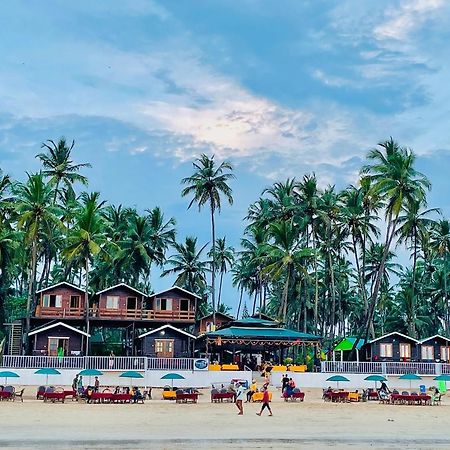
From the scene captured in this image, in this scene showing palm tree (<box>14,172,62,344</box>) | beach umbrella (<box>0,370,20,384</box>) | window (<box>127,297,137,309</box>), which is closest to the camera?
beach umbrella (<box>0,370,20,384</box>)

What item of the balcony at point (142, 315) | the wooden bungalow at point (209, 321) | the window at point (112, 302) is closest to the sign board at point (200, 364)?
the balcony at point (142, 315)

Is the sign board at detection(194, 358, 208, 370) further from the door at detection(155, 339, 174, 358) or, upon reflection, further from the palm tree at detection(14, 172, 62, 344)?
the palm tree at detection(14, 172, 62, 344)

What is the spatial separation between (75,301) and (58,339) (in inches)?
238

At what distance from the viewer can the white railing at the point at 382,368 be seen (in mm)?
44872

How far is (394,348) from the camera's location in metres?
54.1

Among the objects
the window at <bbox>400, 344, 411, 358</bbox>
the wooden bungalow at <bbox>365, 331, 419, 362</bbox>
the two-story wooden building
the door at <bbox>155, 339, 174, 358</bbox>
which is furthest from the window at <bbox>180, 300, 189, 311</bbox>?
the window at <bbox>400, 344, 411, 358</bbox>

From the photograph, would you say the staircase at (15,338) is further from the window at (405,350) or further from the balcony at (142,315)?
the window at (405,350)

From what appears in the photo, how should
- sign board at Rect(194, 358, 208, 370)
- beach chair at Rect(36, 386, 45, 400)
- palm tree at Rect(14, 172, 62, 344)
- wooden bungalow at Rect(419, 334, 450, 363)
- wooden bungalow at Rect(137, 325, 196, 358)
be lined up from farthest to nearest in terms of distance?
wooden bungalow at Rect(419, 334, 450, 363) → wooden bungalow at Rect(137, 325, 196, 358) → palm tree at Rect(14, 172, 62, 344) → sign board at Rect(194, 358, 208, 370) → beach chair at Rect(36, 386, 45, 400)

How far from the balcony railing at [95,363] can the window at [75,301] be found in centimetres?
1347

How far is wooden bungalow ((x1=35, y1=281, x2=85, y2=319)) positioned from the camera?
54.0m

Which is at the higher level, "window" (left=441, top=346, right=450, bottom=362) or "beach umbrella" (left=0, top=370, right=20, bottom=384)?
"window" (left=441, top=346, right=450, bottom=362)

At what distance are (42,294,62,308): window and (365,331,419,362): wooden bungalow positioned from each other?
25.5 meters

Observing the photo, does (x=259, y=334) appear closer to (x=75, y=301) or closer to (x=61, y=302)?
(x=75, y=301)

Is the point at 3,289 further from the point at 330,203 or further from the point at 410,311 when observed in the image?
the point at 410,311
